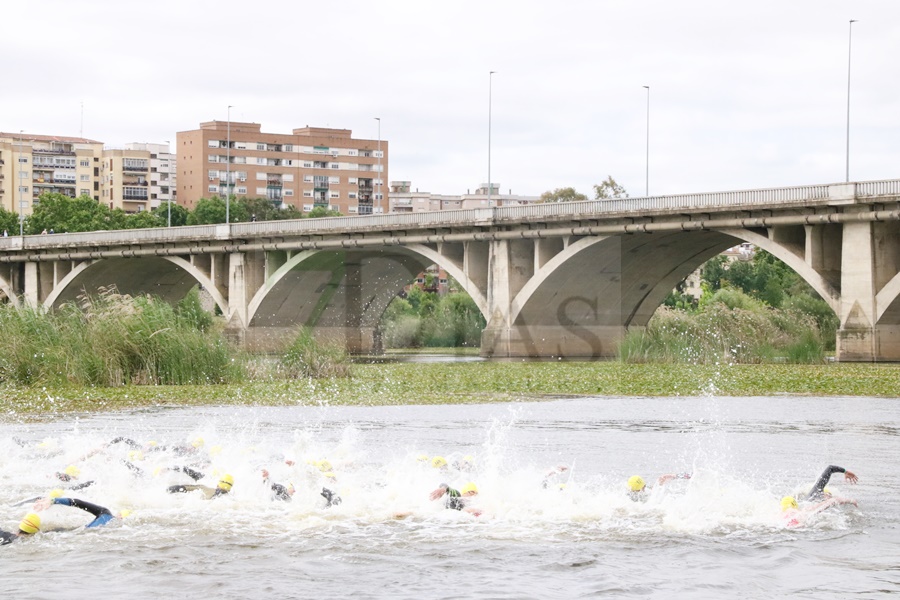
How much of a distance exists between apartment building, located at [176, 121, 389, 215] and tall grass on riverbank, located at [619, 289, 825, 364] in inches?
4077

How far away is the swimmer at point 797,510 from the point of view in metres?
13.7

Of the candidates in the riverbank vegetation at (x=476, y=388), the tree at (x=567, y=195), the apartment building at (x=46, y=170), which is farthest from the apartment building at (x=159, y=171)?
the riverbank vegetation at (x=476, y=388)

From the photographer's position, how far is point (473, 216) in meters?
60.3

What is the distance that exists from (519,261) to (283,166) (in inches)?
4009

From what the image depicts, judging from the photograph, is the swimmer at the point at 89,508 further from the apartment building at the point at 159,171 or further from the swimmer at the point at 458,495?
the apartment building at the point at 159,171

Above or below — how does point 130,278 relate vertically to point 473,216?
below

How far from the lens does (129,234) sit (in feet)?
262

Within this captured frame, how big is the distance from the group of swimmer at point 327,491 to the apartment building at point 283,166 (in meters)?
136

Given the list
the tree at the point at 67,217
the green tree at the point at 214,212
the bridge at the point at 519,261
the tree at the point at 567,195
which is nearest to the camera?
the bridge at the point at 519,261

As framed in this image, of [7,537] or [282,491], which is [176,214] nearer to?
[282,491]

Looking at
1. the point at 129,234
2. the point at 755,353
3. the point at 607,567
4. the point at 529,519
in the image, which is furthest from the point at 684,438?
the point at 129,234

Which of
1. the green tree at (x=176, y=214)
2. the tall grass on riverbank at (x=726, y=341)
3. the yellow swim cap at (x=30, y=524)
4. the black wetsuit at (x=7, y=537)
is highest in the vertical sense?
the green tree at (x=176, y=214)

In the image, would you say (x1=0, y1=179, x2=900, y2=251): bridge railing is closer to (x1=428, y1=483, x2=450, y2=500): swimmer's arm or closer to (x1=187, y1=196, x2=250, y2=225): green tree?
(x1=428, y1=483, x2=450, y2=500): swimmer's arm

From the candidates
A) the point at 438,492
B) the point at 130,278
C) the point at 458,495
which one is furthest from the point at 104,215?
the point at 458,495
